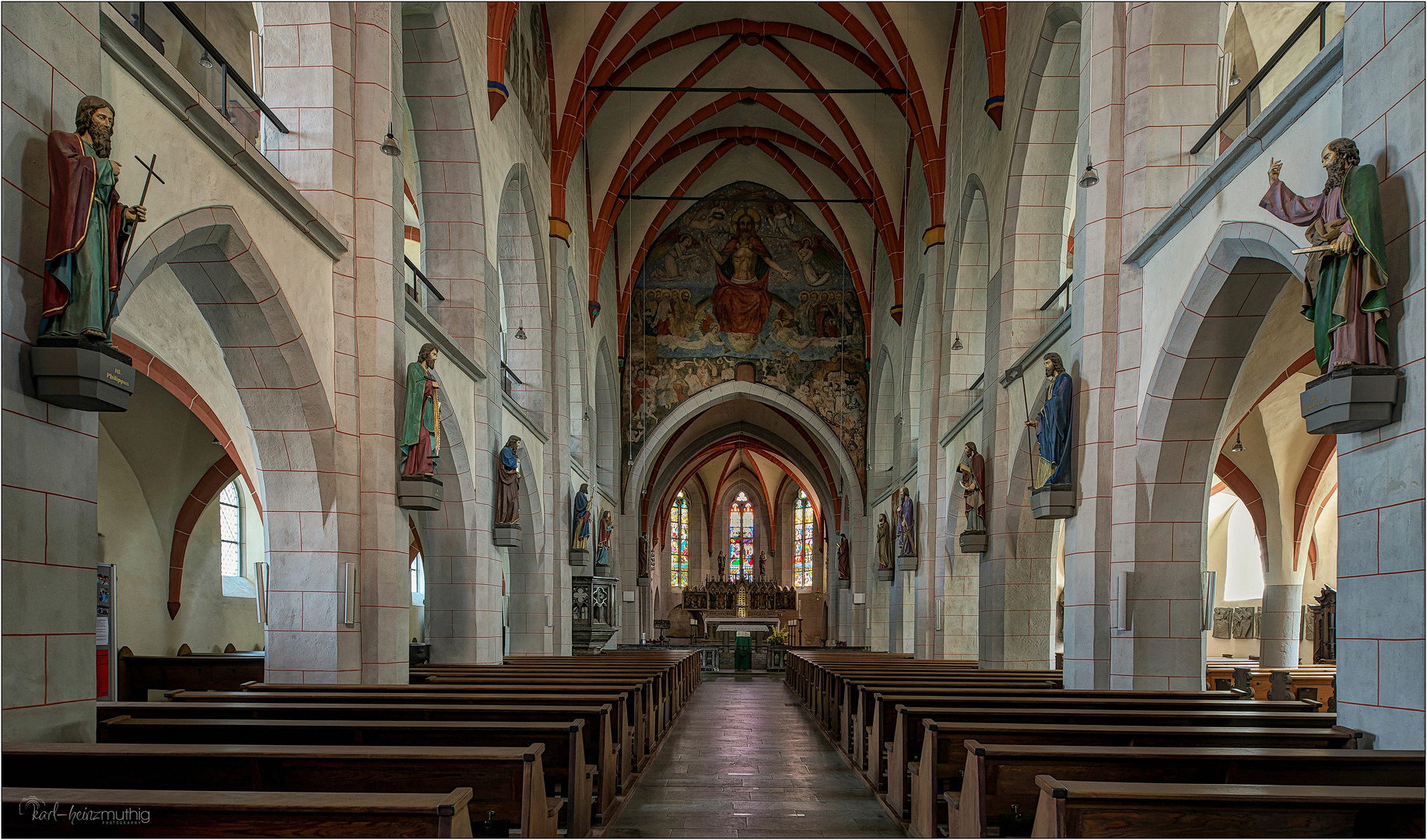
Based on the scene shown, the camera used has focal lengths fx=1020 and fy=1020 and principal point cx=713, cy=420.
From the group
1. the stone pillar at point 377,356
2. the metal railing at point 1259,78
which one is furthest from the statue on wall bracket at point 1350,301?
the stone pillar at point 377,356

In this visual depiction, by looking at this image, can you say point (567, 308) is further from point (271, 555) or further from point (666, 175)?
point (271, 555)

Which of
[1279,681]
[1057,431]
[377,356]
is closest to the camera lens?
Result: [377,356]

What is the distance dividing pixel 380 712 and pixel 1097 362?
662cm

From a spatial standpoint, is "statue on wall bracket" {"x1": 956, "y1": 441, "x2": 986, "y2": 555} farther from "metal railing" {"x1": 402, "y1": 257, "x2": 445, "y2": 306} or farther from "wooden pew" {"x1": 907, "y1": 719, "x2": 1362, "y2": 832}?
"wooden pew" {"x1": 907, "y1": 719, "x2": 1362, "y2": 832}

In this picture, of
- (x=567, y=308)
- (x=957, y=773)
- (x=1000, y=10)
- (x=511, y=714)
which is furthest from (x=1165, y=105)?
(x=567, y=308)

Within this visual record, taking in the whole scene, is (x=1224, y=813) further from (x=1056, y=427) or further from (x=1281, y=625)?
(x=1281, y=625)

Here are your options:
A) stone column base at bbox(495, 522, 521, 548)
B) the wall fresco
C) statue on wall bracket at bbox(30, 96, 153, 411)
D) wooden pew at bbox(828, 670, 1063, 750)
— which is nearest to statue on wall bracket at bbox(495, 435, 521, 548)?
stone column base at bbox(495, 522, 521, 548)

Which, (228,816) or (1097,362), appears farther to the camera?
(1097,362)

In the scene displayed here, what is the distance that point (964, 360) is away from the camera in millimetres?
17047

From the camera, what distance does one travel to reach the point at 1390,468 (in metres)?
4.91

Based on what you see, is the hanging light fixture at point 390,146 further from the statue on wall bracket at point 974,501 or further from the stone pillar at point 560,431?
the stone pillar at point 560,431

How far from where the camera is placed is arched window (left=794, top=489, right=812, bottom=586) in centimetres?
4391

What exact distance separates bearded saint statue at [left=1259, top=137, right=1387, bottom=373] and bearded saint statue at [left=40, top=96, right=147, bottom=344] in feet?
19.3
